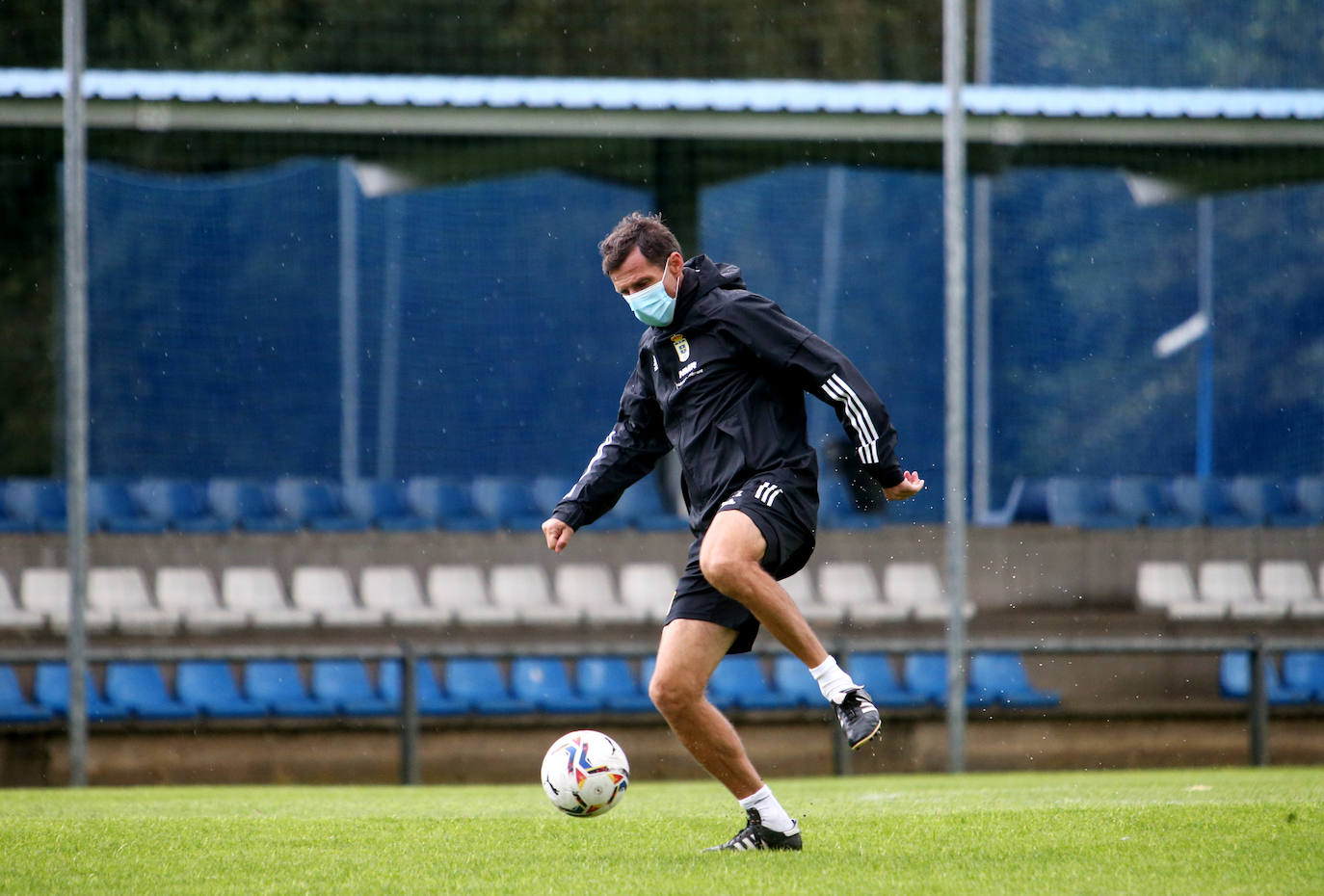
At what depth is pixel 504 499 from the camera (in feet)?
54.9

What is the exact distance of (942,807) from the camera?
7.07 m

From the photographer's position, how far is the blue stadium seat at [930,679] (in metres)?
14.1

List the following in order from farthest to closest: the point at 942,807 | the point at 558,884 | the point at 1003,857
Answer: the point at 942,807
the point at 1003,857
the point at 558,884

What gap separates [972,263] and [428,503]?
5919mm

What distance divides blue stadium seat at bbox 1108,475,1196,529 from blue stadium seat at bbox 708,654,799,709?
14.4 ft

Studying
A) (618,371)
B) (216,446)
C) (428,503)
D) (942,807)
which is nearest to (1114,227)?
(618,371)

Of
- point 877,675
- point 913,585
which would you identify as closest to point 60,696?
point 877,675

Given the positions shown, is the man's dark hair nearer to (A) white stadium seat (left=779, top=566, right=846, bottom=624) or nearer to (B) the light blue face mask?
(B) the light blue face mask

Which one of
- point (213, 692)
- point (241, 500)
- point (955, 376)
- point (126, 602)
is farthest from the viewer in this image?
point (241, 500)

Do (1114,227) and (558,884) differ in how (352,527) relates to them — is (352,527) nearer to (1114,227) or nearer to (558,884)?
(1114,227)

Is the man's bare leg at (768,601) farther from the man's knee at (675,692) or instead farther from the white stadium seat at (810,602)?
the white stadium seat at (810,602)

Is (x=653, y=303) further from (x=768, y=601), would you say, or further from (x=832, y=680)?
(x=832, y=680)

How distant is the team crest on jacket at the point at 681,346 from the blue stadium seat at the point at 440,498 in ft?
36.5

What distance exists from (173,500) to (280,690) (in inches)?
117
